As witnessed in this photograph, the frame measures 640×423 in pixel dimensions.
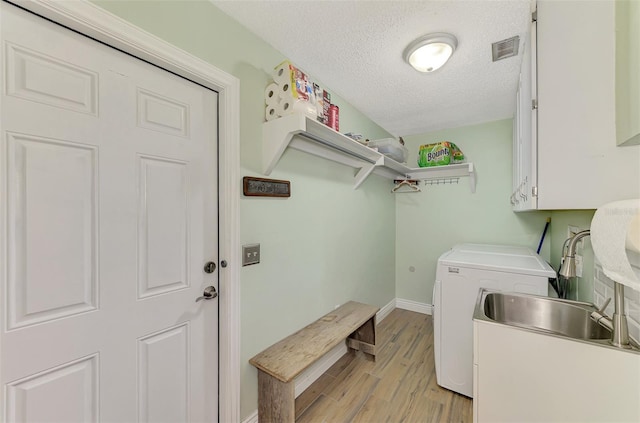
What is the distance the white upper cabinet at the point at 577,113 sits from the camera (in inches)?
35.0

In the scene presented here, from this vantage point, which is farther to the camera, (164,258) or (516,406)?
(164,258)

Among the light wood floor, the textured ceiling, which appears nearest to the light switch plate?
the light wood floor

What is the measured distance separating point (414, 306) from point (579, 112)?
298 centimetres

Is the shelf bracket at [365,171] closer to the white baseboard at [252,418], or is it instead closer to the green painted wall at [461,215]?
the green painted wall at [461,215]

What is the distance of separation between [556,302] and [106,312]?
6.97 feet

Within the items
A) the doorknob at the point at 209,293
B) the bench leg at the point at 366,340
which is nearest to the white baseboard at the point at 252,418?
the doorknob at the point at 209,293

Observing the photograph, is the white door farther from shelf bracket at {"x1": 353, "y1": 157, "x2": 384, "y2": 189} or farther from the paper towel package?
the paper towel package

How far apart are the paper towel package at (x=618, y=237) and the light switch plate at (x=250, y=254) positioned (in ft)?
4.82

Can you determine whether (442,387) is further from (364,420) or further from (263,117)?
(263,117)

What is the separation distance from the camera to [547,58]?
3.54 ft

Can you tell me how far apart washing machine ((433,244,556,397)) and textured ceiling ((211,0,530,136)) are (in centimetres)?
146

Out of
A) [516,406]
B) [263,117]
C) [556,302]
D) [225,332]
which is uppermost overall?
[263,117]

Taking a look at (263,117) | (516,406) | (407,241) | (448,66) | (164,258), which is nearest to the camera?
(516,406)

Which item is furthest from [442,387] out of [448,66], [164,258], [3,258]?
[3,258]
